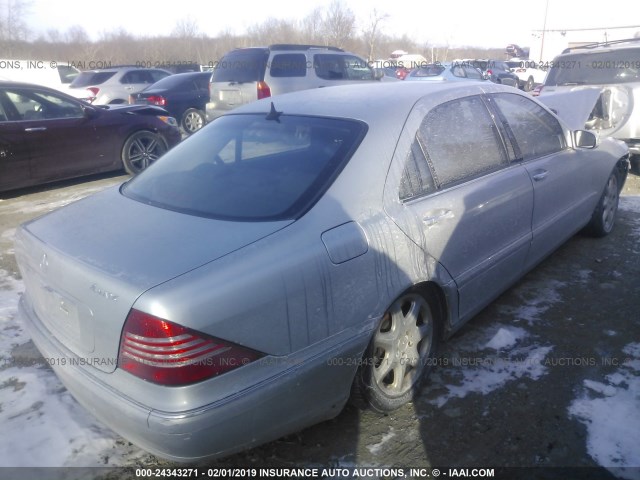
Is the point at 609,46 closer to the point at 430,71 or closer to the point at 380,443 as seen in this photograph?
the point at 380,443

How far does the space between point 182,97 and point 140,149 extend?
483cm

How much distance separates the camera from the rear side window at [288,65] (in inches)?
384

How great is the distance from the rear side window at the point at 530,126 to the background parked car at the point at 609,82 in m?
2.44

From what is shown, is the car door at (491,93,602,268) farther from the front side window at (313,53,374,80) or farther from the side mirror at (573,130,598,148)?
the front side window at (313,53,374,80)

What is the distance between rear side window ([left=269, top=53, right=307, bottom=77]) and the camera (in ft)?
32.0

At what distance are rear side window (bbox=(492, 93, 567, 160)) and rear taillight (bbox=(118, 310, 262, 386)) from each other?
2.50 metres

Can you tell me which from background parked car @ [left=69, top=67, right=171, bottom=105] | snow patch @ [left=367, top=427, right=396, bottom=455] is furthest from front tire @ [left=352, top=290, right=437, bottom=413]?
background parked car @ [left=69, top=67, right=171, bottom=105]

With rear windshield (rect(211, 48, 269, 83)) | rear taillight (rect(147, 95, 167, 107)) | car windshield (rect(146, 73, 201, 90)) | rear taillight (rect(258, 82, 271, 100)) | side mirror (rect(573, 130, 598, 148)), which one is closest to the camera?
side mirror (rect(573, 130, 598, 148))

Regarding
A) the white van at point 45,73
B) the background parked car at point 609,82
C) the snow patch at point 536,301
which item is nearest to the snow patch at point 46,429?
the snow patch at point 536,301

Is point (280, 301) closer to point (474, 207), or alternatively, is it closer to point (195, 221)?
point (195, 221)

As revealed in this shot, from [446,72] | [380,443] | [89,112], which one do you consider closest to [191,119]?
[89,112]

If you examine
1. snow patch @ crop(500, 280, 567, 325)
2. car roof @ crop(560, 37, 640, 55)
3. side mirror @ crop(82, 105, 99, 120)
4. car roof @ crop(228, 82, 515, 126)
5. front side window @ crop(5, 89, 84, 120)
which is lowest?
snow patch @ crop(500, 280, 567, 325)

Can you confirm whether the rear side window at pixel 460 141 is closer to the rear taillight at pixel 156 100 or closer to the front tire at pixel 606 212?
the front tire at pixel 606 212

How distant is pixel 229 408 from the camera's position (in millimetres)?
1815
